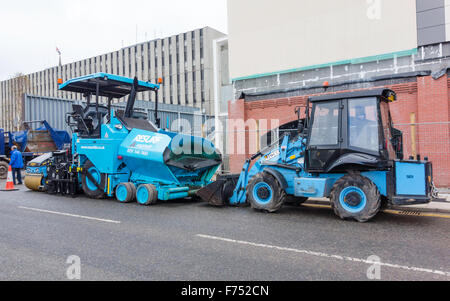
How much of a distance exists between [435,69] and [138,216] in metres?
9.90

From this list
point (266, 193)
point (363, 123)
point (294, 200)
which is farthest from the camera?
point (294, 200)

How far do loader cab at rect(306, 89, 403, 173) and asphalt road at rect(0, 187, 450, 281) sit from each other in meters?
1.13

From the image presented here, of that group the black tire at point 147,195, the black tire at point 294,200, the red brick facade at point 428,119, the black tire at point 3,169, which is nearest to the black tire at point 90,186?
the black tire at point 147,195

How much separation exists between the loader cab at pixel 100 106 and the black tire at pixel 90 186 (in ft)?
2.76

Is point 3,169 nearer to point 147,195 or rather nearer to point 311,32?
point 147,195

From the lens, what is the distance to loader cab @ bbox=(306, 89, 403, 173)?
271 inches

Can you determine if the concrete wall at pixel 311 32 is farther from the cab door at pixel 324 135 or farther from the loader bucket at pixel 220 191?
the loader bucket at pixel 220 191

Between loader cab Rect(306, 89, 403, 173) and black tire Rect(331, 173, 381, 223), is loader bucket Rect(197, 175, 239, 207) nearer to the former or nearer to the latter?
loader cab Rect(306, 89, 403, 173)

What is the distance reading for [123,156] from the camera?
976 cm

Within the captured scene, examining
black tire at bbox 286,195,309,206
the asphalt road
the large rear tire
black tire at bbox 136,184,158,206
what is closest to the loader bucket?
the asphalt road

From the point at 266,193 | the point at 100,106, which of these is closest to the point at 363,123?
the point at 266,193

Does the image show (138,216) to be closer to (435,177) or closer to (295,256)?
(295,256)

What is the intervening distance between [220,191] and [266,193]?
4.26ft

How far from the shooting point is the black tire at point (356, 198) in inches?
262
